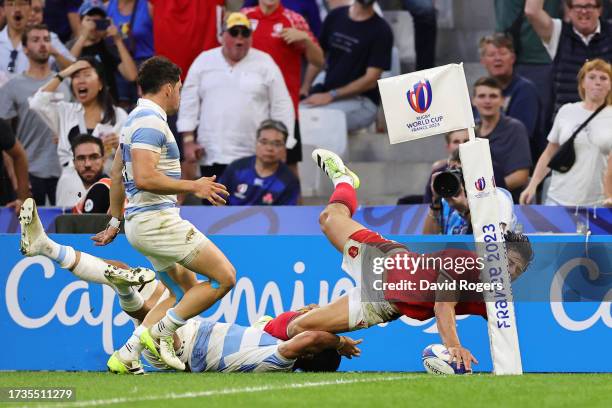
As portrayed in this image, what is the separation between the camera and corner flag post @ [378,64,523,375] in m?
8.29

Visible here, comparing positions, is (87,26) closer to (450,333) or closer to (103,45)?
(103,45)

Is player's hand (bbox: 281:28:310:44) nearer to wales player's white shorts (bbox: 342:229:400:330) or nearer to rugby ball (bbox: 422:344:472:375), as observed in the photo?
wales player's white shorts (bbox: 342:229:400:330)

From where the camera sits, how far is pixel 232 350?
349 inches

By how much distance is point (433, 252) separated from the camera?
371 inches

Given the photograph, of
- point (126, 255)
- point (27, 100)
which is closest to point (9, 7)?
point (27, 100)

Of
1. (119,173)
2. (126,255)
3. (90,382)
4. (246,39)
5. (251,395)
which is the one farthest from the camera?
(246,39)

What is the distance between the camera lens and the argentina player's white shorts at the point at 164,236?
853cm

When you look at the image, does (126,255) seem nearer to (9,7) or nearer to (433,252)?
(433,252)

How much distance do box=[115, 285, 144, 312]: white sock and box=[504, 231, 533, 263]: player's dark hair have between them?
101 inches

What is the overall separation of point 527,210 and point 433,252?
189 centimetres

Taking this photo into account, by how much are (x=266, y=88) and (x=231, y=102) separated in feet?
1.24

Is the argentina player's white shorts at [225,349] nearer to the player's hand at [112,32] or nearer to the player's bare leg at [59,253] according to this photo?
the player's bare leg at [59,253]

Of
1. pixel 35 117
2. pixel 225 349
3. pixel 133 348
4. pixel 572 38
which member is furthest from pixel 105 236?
pixel 572 38

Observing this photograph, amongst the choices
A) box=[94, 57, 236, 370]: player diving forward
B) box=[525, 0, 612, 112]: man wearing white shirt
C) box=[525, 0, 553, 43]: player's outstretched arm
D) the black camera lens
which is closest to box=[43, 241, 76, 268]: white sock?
box=[94, 57, 236, 370]: player diving forward
